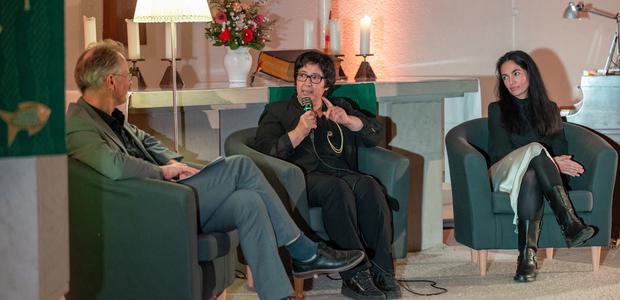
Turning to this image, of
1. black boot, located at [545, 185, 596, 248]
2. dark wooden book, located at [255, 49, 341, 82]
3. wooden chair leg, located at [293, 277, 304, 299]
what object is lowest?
wooden chair leg, located at [293, 277, 304, 299]

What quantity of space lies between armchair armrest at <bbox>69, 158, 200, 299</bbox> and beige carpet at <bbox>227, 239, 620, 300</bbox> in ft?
2.88

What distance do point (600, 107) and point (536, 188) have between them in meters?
1.27

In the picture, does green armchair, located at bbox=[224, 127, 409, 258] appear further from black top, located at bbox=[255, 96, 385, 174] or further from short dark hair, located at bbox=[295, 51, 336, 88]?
short dark hair, located at bbox=[295, 51, 336, 88]

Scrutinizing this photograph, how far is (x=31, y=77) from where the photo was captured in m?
1.81

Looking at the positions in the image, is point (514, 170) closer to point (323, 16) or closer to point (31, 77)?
point (323, 16)

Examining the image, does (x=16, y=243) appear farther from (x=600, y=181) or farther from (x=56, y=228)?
(x=600, y=181)

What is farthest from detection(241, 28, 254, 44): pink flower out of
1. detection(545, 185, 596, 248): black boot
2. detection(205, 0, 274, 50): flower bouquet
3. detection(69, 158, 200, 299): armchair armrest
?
detection(69, 158, 200, 299): armchair armrest

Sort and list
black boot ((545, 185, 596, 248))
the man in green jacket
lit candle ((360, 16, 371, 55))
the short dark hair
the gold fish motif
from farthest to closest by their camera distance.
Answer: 1. lit candle ((360, 16, 371, 55))
2. the short dark hair
3. black boot ((545, 185, 596, 248))
4. the man in green jacket
5. the gold fish motif

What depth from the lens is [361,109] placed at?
4754 millimetres

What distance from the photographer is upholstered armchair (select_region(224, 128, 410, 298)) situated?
13.5 ft

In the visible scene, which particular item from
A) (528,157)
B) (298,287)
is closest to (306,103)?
(298,287)

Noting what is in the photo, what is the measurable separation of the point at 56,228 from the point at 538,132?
3.16 m

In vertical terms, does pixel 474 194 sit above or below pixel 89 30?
below

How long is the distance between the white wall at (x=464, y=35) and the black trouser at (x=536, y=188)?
97.2 inches
